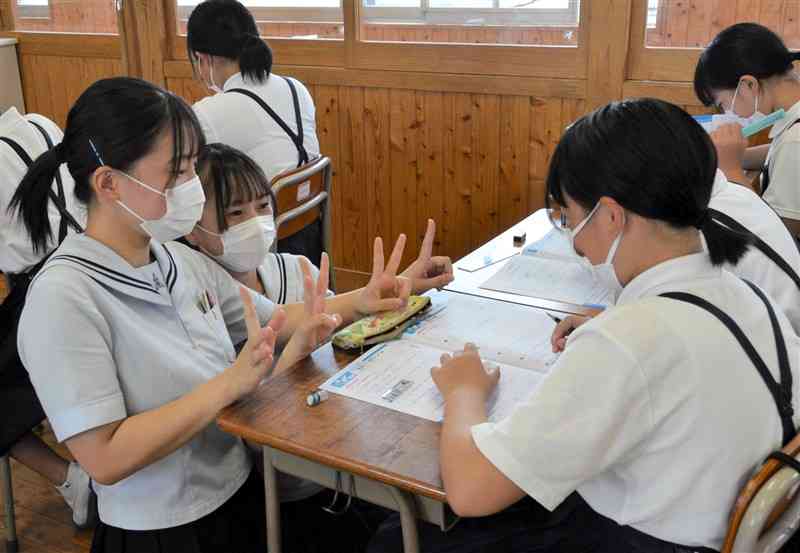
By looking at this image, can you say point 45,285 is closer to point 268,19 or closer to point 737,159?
point 737,159

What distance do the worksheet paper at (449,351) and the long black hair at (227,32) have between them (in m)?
1.42

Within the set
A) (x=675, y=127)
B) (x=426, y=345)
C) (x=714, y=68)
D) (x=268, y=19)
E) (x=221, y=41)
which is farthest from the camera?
(x=268, y=19)

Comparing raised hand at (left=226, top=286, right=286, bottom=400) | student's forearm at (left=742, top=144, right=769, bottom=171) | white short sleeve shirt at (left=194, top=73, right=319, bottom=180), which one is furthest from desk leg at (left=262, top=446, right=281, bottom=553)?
student's forearm at (left=742, top=144, right=769, bottom=171)

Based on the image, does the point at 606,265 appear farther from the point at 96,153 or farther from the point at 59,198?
the point at 59,198

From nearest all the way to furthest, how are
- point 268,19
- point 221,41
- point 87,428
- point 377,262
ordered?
point 87,428
point 377,262
point 221,41
point 268,19

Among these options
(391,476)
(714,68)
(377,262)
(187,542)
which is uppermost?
(714,68)

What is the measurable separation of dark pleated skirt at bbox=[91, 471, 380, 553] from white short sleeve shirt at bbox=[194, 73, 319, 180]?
139cm

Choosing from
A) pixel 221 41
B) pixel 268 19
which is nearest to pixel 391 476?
pixel 221 41

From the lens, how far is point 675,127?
99 centimetres

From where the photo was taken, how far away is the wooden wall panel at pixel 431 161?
3305mm

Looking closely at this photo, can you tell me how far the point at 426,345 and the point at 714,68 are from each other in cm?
133

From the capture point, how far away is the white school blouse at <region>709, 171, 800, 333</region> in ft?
4.85

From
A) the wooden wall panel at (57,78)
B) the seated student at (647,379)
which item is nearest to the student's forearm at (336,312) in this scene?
the seated student at (647,379)

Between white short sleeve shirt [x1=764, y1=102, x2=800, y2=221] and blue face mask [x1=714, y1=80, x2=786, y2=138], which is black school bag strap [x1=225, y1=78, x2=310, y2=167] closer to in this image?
blue face mask [x1=714, y1=80, x2=786, y2=138]
